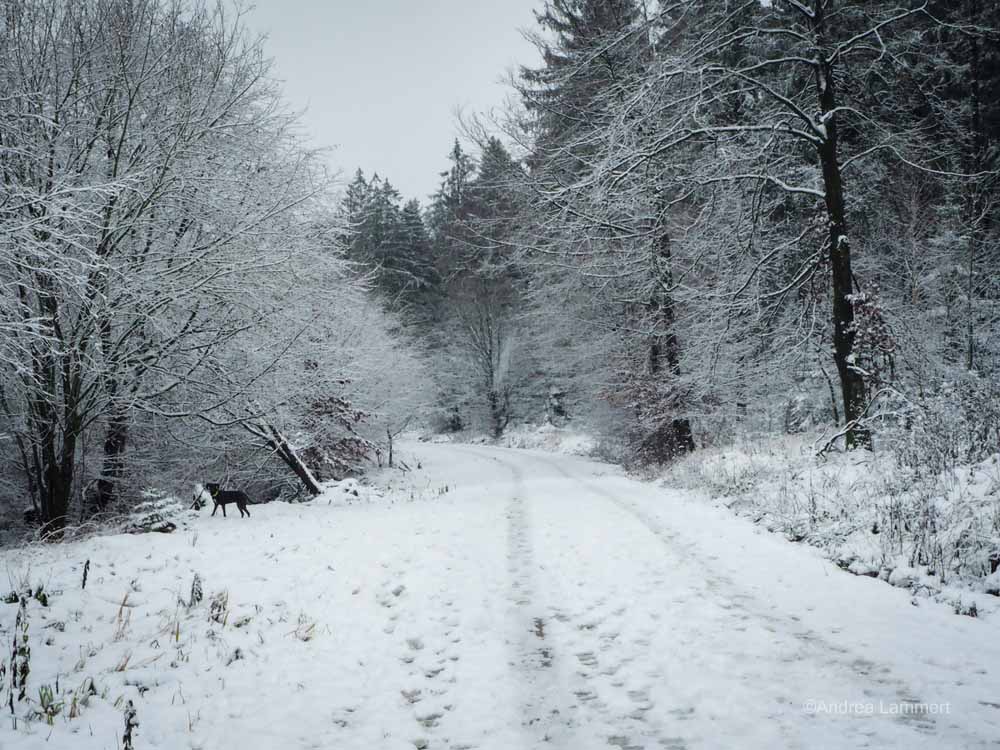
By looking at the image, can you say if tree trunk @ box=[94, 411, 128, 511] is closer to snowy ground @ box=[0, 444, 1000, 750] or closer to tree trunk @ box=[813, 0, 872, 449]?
snowy ground @ box=[0, 444, 1000, 750]

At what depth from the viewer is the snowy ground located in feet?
9.48

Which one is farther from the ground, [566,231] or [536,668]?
[566,231]

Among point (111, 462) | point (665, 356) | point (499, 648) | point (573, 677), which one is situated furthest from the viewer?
point (665, 356)

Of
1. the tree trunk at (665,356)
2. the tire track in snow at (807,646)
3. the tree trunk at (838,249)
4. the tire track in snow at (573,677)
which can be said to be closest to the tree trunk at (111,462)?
the tire track in snow at (573,677)

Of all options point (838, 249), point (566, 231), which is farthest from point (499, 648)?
point (566, 231)

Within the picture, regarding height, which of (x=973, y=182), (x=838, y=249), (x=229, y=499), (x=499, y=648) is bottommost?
(x=499, y=648)

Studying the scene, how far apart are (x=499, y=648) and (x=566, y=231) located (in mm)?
9570

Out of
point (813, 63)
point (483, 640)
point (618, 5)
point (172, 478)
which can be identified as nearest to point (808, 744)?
point (483, 640)

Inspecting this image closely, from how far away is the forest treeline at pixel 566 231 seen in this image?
760cm

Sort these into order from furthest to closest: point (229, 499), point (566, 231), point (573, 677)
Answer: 1. point (566, 231)
2. point (229, 499)
3. point (573, 677)

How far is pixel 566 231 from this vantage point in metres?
11.6

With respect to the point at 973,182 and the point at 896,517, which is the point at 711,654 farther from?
the point at 973,182

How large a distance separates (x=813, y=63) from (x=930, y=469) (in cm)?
715

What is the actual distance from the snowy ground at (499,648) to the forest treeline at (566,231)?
3.18 metres
